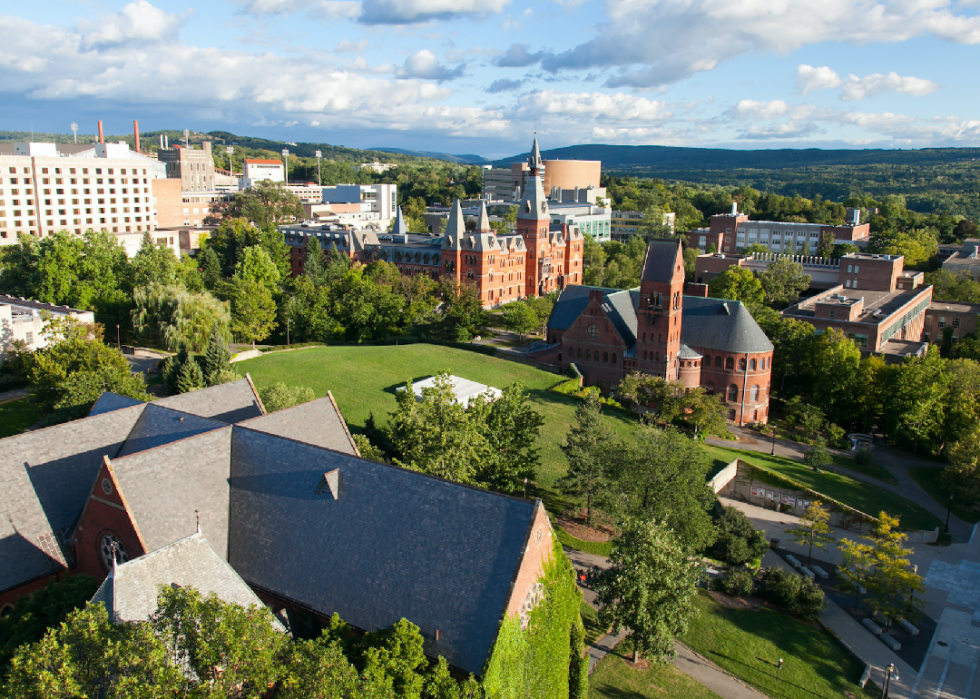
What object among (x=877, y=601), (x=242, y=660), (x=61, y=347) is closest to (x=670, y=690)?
(x=877, y=601)

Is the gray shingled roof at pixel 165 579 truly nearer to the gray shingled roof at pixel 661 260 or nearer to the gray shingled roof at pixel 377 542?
the gray shingled roof at pixel 377 542

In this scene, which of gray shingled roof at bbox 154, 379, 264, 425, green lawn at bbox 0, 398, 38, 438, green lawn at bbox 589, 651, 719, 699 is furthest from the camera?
green lawn at bbox 0, 398, 38, 438

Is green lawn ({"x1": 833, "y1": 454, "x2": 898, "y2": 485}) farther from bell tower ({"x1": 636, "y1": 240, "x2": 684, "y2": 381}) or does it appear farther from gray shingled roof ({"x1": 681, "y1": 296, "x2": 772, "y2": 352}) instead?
bell tower ({"x1": 636, "y1": 240, "x2": 684, "y2": 381})

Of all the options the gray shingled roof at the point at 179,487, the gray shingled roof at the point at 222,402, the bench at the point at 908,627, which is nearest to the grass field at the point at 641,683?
the bench at the point at 908,627

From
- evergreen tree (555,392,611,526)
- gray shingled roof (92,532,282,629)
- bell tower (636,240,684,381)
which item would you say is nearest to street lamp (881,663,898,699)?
evergreen tree (555,392,611,526)

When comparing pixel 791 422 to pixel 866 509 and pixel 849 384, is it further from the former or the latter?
pixel 866 509

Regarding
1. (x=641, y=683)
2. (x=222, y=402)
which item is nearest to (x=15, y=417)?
(x=222, y=402)
